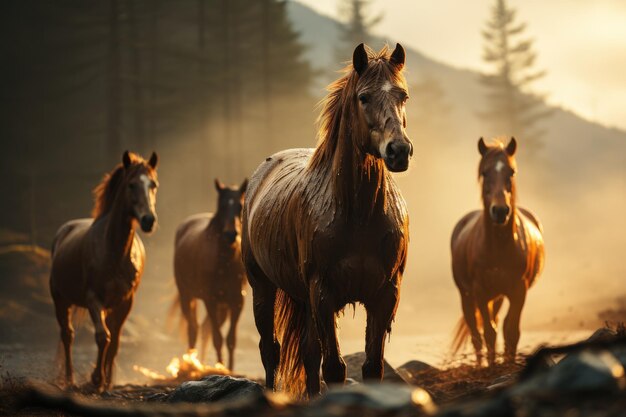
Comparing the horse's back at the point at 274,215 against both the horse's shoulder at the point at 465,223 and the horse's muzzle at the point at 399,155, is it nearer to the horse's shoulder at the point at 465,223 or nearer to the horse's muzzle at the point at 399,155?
the horse's muzzle at the point at 399,155

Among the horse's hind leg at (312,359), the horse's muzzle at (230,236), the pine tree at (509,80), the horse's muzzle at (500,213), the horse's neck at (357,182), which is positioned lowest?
the horse's hind leg at (312,359)

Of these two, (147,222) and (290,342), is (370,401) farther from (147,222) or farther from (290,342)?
(147,222)

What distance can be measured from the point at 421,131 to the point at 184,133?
2083 centimetres

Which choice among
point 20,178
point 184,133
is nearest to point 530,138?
point 184,133

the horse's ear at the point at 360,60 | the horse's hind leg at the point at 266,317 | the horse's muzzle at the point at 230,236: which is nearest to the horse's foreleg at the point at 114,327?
the horse's muzzle at the point at 230,236

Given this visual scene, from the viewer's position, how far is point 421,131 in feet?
184

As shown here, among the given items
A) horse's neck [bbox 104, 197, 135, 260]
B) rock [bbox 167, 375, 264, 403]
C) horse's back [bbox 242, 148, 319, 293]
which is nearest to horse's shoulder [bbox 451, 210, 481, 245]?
horse's neck [bbox 104, 197, 135, 260]

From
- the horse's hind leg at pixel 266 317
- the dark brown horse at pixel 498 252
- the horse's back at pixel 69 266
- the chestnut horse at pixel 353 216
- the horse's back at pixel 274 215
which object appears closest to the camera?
the chestnut horse at pixel 353 216

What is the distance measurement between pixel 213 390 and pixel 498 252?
5136mm

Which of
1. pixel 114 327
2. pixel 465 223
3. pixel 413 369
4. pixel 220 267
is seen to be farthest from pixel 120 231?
pixel 465 223

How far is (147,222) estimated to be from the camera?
11086 millimetres

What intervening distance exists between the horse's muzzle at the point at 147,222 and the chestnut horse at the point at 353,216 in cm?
459

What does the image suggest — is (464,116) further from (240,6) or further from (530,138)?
(240,6)

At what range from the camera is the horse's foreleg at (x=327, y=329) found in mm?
5992
